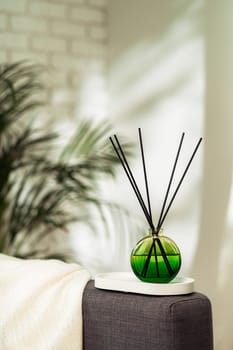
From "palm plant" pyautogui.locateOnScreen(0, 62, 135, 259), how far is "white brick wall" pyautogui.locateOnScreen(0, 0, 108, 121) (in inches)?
4.4

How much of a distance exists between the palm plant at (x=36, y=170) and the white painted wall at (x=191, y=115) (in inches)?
9.4

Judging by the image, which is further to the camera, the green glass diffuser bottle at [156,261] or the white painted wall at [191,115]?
the white painted wall at [191,115]

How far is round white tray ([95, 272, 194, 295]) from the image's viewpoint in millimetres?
2068

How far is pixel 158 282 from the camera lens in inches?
83.0

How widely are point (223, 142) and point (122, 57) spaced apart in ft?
3.26

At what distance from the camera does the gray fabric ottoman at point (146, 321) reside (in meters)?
1.99

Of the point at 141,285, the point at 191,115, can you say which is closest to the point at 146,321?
the point at 141,285

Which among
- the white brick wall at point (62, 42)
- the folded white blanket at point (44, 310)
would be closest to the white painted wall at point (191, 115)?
the white brick wall at point (62, 42)

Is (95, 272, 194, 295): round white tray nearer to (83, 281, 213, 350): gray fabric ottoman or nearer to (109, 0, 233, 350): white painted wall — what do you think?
(83, 281, 213, 350): gray fabric ottoman

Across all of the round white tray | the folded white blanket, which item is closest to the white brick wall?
the folded white blanket

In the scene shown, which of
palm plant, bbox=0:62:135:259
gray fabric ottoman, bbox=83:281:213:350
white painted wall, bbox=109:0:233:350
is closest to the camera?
gray fabric ottoman, bbox=83:281:213:350

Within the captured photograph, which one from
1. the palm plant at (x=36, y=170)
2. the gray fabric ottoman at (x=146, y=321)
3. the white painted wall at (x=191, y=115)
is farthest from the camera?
the palm plant at (x=36, y=170)

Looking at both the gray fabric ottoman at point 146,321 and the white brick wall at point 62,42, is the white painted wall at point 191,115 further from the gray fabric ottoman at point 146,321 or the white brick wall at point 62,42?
the gray fabric ottoman at point 146,321

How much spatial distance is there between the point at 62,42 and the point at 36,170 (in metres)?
0.79
